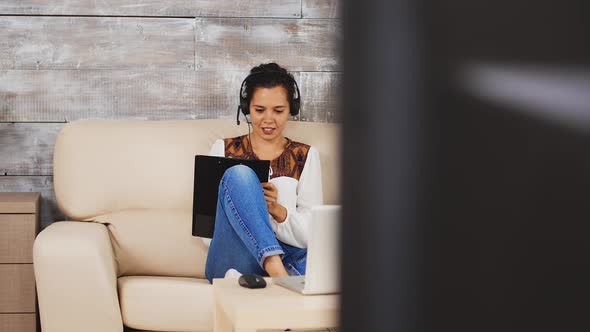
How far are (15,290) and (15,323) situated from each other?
111 mm

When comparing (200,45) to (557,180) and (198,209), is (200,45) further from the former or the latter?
(557,180)

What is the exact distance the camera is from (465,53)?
10cm

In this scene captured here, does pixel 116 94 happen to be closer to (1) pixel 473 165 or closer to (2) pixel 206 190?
(2) pixel 206 190

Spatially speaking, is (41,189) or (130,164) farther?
(41,189)

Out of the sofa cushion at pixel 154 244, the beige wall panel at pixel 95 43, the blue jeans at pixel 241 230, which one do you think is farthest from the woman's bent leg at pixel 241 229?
the beige wall panel at pixel 95 43

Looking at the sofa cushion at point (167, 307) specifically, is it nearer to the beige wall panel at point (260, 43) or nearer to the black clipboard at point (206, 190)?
the black clipboard at point (206, 190)

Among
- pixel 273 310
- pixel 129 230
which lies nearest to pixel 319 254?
pixel 273 310

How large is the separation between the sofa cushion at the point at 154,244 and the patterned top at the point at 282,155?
290 mm

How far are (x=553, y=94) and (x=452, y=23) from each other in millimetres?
14

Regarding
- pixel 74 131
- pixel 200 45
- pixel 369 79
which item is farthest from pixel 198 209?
pixel 369 79

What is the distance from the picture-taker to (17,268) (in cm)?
295

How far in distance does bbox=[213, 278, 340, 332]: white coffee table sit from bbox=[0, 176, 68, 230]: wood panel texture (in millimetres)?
1710

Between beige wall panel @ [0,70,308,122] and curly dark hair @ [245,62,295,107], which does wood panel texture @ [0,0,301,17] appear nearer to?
beige wall panel @ [0,70,308,122]

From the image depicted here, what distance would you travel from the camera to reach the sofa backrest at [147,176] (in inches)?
118
